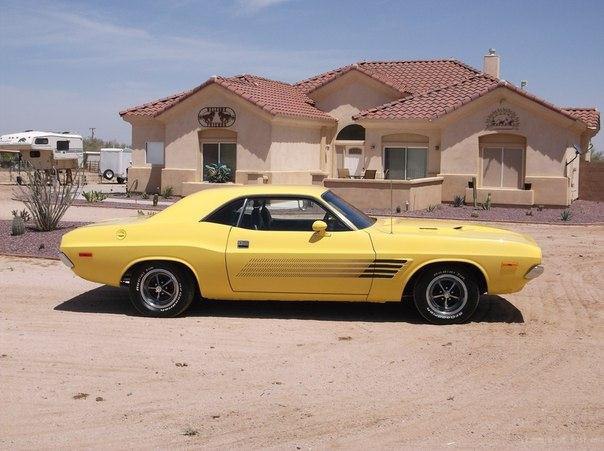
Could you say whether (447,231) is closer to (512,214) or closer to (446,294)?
(446,294)

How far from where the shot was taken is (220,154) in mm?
29906

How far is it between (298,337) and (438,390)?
6.75 ft

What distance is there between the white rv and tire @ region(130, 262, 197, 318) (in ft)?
107

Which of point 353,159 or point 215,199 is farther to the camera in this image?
point 353,159

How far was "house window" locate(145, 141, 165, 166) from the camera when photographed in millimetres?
31328

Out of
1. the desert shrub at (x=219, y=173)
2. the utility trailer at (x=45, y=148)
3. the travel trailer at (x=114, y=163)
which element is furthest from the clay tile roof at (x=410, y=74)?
the travel trailer at (x=114, y=163)

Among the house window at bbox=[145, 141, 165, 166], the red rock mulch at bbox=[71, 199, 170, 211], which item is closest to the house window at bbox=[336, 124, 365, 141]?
the house window at bbox=[145, 141, 165, 166]

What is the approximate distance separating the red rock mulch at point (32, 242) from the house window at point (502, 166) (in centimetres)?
1497

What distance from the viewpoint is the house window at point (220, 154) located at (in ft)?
97.1

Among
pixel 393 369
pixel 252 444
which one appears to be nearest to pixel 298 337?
pixel 393 369

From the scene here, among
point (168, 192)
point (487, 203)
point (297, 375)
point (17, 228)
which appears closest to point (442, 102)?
point (487, 203)

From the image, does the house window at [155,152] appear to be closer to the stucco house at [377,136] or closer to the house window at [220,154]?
the stucco house at [377,136]

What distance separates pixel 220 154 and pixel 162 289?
21031 mm

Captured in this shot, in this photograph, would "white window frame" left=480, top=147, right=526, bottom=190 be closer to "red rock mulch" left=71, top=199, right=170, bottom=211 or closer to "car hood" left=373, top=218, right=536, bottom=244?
"red rock mulch" left=71, top=199, right=170, bottom=211
